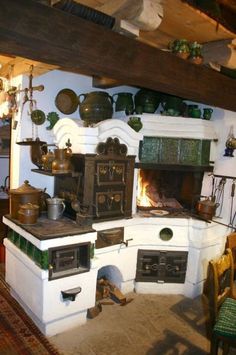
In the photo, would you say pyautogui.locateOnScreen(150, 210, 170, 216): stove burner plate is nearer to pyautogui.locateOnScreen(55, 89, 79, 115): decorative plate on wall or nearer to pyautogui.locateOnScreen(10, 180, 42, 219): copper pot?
pyautogui.locateOnScreen(10, 180, 42, 219): copper pot

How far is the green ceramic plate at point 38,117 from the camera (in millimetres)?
2946

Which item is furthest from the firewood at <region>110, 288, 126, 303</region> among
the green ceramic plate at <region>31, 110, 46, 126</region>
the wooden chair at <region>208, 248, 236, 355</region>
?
the green ceramic plate at <region>31, 110, 46, 126</region>

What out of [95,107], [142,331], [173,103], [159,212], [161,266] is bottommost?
[142,331]

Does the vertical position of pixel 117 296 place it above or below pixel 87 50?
below

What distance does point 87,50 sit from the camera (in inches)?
58.4

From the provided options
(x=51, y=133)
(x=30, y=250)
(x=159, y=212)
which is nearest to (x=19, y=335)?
(x=30, y=250)

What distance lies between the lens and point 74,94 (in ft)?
10.6

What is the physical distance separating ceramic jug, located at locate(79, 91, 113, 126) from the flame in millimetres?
788

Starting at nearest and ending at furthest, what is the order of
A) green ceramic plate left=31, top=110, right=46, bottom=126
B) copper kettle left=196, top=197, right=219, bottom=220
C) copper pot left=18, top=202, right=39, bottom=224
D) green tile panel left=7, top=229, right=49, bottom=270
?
1. green tile panel left=7, top=229, right=49, bottom=270
2. copper pot left=18, top=202, right=39, bottom=224
3. green ceramic plate left=31, top=110, right=46, bottom=126
4. copper kettle left=196, top=197, right=219, bottom=220

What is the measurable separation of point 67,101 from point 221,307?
238cm

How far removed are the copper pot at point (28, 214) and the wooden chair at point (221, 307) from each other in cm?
146

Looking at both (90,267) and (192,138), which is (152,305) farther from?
(192,138)

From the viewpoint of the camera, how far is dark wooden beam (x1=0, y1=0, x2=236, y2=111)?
124 cm

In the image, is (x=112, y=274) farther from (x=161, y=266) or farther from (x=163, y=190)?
(x=163, y=190)
